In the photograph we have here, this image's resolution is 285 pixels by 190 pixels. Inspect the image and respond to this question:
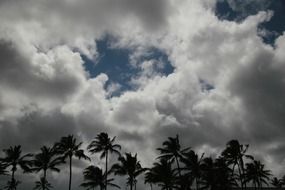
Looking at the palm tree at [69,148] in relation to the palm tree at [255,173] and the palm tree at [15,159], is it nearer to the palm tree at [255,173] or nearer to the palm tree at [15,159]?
the palm tree at [15,159]

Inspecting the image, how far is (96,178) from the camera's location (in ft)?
224

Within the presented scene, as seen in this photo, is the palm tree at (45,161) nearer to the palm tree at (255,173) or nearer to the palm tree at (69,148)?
the palm tree at (69,148)

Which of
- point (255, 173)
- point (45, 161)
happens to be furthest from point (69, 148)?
point (255, 173)

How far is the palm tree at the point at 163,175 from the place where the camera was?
50688 mm

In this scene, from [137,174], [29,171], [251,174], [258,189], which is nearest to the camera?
[137,174]

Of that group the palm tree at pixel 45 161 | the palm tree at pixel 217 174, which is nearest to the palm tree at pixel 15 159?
the palm tree at pixel 45 161

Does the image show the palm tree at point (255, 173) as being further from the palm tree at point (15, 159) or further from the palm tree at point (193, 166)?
the palm tree at point (15, 159)

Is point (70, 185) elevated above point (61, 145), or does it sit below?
below

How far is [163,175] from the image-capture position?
50.6m

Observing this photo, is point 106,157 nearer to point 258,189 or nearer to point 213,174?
point 213,174

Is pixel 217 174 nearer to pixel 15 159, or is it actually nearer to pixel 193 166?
pixel 193 166

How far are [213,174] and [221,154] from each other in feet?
18.0

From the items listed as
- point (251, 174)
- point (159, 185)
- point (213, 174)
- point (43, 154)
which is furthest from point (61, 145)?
point (251, 174)

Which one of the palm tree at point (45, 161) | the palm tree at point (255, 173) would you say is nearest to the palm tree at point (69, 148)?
the palm tree at point (45, 161)
